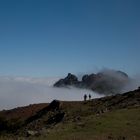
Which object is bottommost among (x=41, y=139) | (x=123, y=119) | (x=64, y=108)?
(x=41, y=139)

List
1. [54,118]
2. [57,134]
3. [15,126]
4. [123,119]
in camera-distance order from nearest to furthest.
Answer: [57,134] → [123,119] → [54,118] → [15,126]

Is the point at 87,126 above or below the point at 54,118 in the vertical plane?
below

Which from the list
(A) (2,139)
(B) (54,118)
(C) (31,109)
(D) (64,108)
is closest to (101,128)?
(A) (2,139)

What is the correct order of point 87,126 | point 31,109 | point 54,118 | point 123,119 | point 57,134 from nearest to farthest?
1. point 57,134
2. point 87,126
3. point 123,119
4. point 54,118
5. point 31,109

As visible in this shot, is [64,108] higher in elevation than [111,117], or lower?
higher

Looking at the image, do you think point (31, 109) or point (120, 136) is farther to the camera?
point (31, 109)

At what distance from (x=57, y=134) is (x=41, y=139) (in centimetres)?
225

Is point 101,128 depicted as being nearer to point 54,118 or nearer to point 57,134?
point 57,134

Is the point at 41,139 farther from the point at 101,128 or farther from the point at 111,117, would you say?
the point at 111,117

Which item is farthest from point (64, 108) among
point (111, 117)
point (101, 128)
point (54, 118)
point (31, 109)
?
point (101, 128)

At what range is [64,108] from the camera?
6719 centimetres

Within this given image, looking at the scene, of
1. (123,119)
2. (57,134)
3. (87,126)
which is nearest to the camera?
(57,134)

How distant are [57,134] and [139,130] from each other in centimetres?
776

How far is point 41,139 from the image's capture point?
33.0 meters
